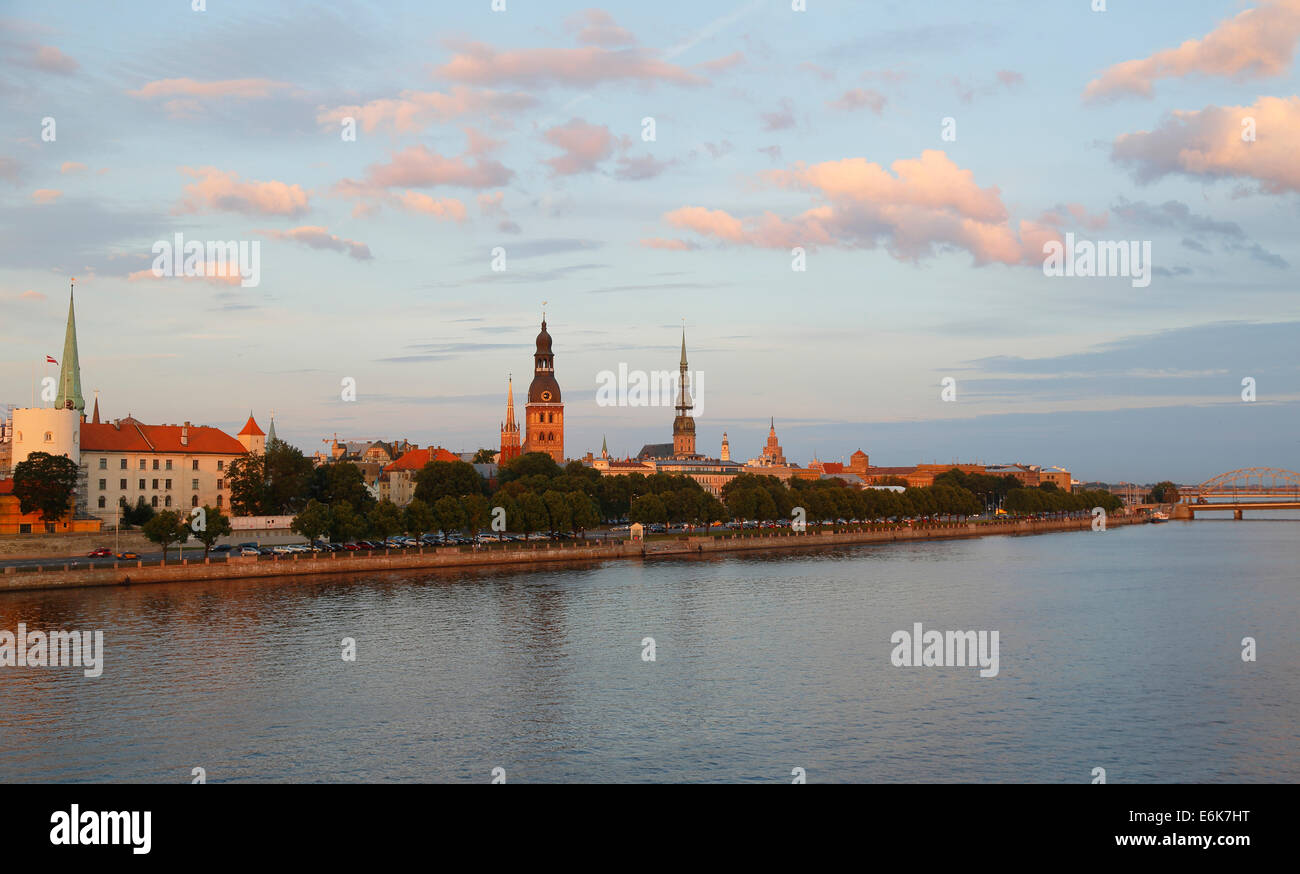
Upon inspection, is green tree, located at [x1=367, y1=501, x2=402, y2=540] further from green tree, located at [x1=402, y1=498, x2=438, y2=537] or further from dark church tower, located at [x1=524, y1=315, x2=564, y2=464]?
dark church tower, located at [x1=524, y1=315, x2=564, y2=464]

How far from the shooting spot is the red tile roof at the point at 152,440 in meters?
85.9

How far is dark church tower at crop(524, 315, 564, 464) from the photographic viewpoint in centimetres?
17812

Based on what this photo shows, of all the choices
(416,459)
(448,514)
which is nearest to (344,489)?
(448,514)

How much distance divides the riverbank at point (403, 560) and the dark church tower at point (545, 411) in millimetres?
62633

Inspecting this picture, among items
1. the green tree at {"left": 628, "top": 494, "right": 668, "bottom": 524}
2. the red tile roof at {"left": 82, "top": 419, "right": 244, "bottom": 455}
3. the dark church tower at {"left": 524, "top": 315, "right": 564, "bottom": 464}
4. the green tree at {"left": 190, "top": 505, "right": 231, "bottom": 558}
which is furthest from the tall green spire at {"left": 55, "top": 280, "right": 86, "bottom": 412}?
the dark church tower at {"left": 524, "top": 315, "right": 564, "bottom": 464}

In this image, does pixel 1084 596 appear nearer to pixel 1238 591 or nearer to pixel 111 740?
pixel 1238 591

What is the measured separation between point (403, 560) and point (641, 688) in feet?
143

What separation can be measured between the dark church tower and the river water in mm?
113224

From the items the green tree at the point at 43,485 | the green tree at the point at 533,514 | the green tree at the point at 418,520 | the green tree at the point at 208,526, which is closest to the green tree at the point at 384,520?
the green tree at the point at 418,520

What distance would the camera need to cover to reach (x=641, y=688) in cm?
3566

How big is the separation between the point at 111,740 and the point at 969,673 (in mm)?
26296

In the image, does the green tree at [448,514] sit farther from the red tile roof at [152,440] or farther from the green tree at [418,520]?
the red tile roof at [152,440]
